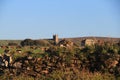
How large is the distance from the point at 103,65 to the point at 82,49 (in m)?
1.50

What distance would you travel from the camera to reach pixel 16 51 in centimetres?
2433

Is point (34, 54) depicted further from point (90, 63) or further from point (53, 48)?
point (90, 63)

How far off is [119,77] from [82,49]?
2671 mm

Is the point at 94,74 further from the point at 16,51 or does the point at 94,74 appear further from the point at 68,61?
the point at 16,51

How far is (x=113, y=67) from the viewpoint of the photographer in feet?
76.5

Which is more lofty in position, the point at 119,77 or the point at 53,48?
the point at 53,48

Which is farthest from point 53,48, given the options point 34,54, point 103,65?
point 103,65

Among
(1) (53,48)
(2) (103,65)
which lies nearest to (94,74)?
(2) (103,65)

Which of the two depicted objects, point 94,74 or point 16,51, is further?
point 16,51

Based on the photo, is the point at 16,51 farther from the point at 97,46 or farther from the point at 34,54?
the point at 97,46

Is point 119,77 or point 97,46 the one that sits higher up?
point 97,46

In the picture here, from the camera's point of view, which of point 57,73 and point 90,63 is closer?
point 57,73

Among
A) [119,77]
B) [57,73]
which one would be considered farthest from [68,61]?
[119,77]

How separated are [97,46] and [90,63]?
3.85 feet
